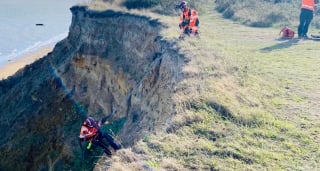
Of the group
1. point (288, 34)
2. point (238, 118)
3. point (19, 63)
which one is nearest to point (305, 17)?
point (288, 34)

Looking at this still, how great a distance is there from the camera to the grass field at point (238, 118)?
24.4ft

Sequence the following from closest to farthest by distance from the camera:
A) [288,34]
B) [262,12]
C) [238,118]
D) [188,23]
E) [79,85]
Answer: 1. [238,118]
2. [188,23]
3. [288,34]
4. [79,85]
5. [262,12]

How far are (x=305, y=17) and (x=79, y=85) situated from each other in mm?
11666

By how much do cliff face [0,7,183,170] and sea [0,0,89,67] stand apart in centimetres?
2777

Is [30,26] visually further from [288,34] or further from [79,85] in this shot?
[288,34]

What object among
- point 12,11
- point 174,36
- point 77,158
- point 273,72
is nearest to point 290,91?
point 273,72

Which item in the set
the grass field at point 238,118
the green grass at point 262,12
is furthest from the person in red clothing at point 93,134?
the green grass at point 262,12

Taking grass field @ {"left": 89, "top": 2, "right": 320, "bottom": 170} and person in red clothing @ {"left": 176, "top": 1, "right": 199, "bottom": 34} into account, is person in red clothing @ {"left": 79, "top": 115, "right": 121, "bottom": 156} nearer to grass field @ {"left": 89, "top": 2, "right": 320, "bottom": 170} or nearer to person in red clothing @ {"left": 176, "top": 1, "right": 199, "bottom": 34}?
grass field @ {"left": 89, "top": 2, "right": 320, "bottom": 170}

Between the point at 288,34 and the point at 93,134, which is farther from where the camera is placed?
the point at 288,34

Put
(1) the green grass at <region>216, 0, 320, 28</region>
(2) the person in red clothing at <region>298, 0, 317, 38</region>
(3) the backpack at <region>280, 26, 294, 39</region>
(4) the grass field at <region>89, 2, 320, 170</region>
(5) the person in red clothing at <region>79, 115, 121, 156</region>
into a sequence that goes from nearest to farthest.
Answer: (4) the grass field at <region>89, 2, 320, 170</region> < (5) the person in red clothing at <region>79, 115, 121, 156</region> < (2) the person in red clothing at <region>298, 0, 317, 38</region> < (3) the backpack at <region>280, 26, 294, 39</region> < (1) the green grass at <region>216, 0, 320, 28</region>

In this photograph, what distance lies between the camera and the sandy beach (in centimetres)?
4540

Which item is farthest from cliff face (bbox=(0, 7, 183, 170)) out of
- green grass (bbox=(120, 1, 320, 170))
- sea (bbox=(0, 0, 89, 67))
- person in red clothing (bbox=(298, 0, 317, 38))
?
sea (bbox=(0, 0, 89, 67))

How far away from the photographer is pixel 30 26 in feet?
229

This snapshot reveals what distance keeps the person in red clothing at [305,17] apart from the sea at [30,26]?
3967 centimetres
